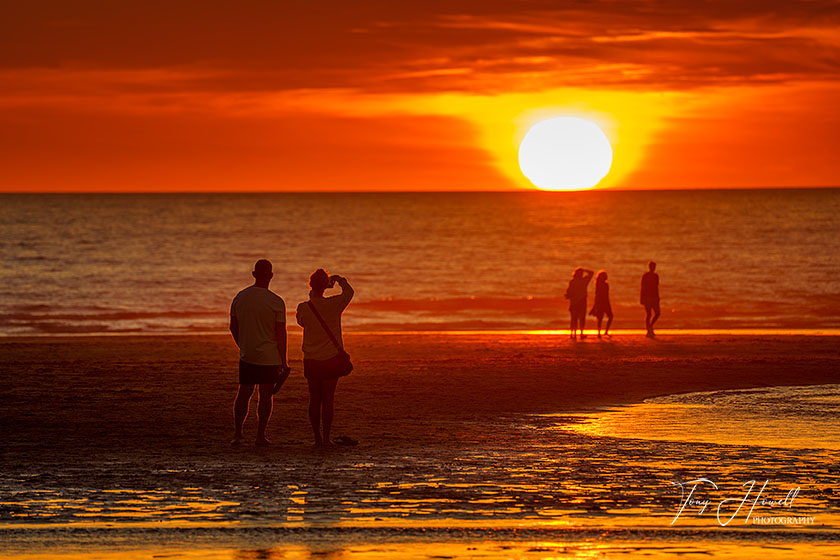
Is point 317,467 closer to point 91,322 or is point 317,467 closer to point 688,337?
point 688,337

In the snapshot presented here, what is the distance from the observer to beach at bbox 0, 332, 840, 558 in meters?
7.48

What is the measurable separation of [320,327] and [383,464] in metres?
1.73

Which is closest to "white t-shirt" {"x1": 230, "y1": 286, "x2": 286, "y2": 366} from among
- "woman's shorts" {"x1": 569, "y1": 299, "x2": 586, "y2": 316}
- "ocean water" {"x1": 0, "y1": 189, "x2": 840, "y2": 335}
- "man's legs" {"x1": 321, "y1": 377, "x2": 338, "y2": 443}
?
"man's legs" {"x1": 321, "y1": 377, "x2": 338, "y2": 443}

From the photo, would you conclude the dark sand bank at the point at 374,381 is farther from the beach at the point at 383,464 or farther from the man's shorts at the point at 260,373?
the man's shorts at the point at 260,373

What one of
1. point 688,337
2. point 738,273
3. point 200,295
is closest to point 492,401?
point 688,337

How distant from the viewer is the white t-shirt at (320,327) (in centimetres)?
1119

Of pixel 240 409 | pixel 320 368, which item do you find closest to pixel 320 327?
pixel 320 368

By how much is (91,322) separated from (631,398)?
23637 mm

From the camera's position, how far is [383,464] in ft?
33.2

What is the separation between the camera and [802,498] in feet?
27.8

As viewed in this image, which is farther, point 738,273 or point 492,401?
point 738,273

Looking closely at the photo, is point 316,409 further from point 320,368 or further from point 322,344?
point 322,344

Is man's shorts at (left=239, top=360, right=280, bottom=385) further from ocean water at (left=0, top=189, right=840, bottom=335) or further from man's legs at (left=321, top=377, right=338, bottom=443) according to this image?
ocean water at (left=0, top=189, right=840, bottom=335)

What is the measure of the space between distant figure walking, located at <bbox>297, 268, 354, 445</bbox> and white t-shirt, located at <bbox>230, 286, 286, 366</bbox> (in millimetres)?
274
